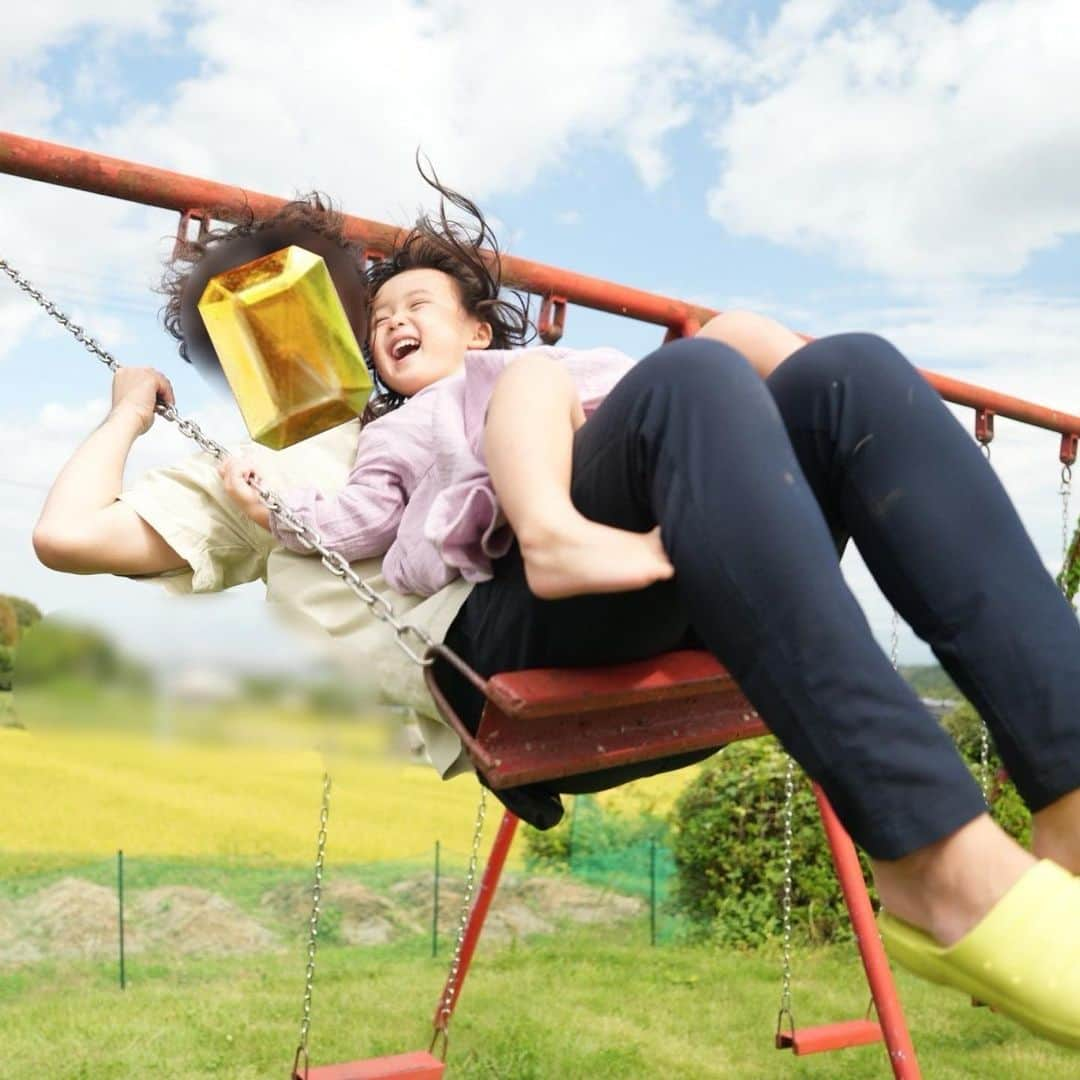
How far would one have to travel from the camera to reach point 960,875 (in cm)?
119

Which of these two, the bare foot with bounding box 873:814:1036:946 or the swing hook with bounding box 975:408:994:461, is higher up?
the bare foot with bounding box 873:814:1036:946

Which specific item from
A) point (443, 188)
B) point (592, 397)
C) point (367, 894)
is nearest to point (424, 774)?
point (367, 894)

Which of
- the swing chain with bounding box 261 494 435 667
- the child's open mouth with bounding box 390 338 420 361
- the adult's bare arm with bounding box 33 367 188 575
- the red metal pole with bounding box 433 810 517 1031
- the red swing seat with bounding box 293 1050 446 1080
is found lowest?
the red metal pole with bounding box 433 810 517 1031

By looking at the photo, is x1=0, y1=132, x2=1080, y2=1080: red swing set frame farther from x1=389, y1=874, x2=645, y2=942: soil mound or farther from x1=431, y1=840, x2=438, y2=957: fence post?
x1=389, y1=874, x2=645, y2=942: soil mound

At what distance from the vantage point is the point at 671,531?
1.29 metres

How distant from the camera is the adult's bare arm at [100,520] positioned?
71.1 inches

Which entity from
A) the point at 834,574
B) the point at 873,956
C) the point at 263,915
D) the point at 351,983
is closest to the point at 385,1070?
the point at 873,956

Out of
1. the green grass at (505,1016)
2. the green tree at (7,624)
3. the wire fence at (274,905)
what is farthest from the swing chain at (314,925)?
the green tree at (7,624)

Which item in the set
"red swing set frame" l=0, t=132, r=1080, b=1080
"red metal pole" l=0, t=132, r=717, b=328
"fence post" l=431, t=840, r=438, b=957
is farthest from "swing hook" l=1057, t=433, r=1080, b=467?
"fence post" l=431, t=840, r=438, b=957

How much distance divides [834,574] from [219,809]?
6953 millimetres

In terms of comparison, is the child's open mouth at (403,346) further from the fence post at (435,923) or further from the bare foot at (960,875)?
the fence post at (435,923)

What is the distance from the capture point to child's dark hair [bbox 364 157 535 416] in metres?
2.19

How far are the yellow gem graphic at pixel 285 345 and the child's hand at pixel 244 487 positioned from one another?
4cm

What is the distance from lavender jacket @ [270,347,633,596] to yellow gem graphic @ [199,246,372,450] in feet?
0.29
